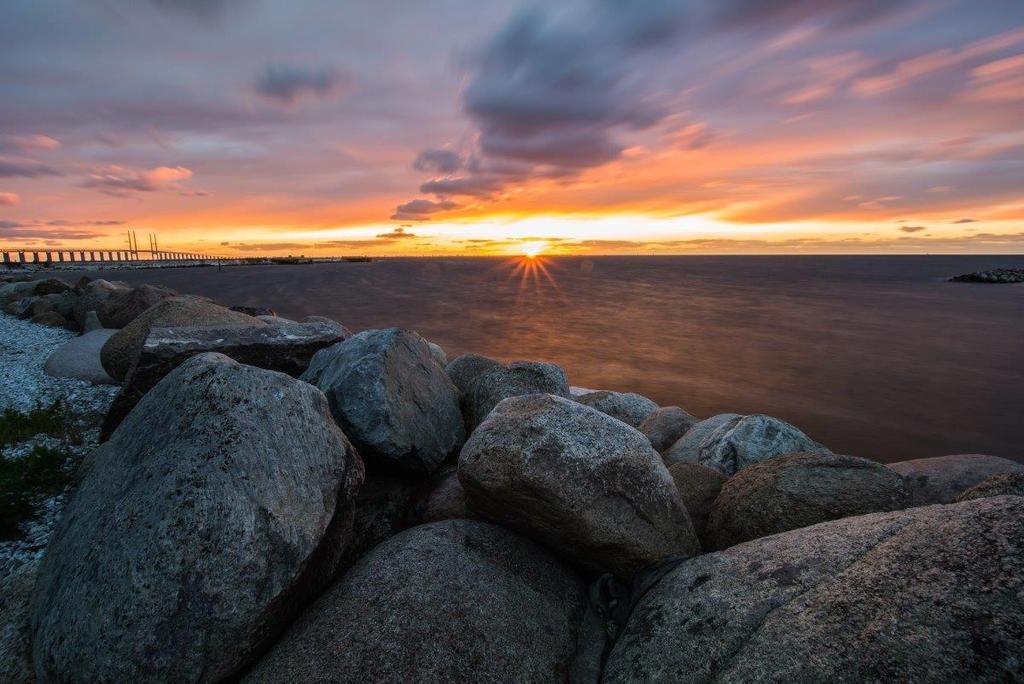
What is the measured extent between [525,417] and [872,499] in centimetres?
305

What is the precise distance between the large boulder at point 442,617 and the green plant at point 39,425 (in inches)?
266

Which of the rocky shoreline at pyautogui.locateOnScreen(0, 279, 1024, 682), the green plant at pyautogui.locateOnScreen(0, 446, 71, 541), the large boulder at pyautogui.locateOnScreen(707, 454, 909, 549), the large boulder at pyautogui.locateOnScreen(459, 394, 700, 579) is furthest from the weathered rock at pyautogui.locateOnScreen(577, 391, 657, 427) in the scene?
the green plant at pyautogui.locateOnScreen(0, 446, 71, 541)

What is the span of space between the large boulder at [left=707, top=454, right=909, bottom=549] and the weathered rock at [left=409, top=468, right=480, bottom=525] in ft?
7.77

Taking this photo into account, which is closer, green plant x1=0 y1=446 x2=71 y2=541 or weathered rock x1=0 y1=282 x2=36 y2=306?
green plant x1=0 y1=446 x2=71 y2=541

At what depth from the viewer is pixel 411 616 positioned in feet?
10.7

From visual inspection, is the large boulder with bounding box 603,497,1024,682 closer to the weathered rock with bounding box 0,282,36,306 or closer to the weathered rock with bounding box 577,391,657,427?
the weathered rock with bounding box 577,391,657,427

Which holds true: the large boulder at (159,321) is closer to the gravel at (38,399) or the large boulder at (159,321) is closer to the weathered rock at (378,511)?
the gravel at (38,399)

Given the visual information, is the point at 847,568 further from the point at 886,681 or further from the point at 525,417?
the point at 525,417

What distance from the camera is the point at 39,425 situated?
7812mm

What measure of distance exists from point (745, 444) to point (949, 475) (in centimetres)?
223

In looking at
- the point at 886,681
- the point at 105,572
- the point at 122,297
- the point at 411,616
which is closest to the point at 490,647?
the point at 411,616

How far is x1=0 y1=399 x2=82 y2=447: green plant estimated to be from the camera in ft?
24.3

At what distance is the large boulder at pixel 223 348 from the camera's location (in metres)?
5.89

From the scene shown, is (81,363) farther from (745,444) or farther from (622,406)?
(745,444)
